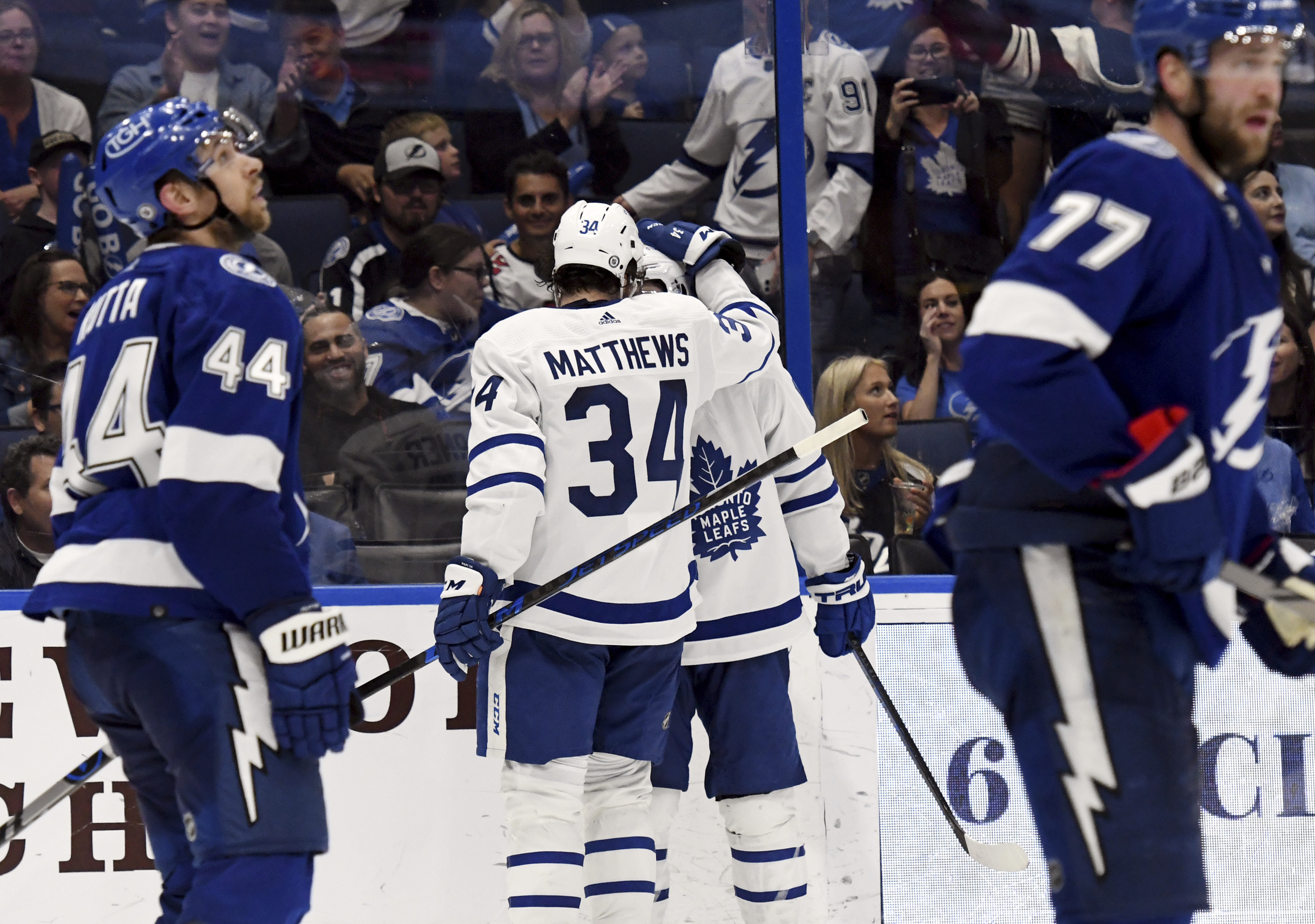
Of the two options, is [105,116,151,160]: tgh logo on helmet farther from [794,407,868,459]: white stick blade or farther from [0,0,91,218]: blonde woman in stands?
[0,0,91,218]: blonde woman in stands

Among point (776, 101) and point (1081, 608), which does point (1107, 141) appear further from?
point (776, 101)

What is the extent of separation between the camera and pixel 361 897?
9.72 ft

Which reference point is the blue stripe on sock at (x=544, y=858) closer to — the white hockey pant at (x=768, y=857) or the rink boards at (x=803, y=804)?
the white hockey pant at (x=768, y=857)

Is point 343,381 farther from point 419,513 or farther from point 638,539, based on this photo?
point 638,539

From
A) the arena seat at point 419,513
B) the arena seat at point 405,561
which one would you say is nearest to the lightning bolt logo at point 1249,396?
the arena seat at point 405,561

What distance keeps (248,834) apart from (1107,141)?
1357 millimetres

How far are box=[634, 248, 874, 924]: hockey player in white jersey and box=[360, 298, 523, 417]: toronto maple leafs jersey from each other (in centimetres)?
67

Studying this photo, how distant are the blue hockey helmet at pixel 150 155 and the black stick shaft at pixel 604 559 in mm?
847

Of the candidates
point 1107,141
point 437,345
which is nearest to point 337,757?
point 437,345

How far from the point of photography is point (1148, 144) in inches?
63.8

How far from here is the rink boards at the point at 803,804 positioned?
9.66 feet

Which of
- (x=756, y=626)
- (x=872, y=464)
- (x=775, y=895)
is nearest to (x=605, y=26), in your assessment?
(x=872, y=464)

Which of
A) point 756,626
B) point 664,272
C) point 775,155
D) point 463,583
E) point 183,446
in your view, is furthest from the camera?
point 775,155

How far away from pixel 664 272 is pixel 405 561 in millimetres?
862
